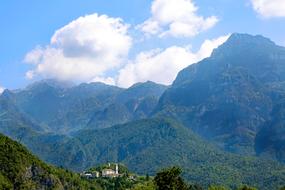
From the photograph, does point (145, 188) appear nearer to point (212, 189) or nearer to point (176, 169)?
point (212, 189)

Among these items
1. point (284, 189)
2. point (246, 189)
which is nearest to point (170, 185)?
point (246, 189)

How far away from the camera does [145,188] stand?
7274 inches

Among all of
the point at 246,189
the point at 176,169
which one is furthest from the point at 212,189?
the point at 176,169

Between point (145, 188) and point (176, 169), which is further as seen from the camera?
point (145, 188)

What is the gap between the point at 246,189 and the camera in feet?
573

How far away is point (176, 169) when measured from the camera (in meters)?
152

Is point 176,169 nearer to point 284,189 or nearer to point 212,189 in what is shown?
point 212,189

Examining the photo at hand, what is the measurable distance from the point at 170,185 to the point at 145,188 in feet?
122

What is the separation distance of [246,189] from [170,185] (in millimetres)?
36572

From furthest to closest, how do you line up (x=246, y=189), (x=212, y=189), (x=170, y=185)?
1. (x=212, y=189)
2. (x=246, y=189)
3. (x=170, y=185)

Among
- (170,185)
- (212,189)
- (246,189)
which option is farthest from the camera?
(212,189)

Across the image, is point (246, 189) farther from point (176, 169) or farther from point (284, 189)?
point (176, 169)

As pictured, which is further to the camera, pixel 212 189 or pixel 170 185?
pixel 212 189

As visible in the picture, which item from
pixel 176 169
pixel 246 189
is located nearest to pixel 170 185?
pixel 176 169
